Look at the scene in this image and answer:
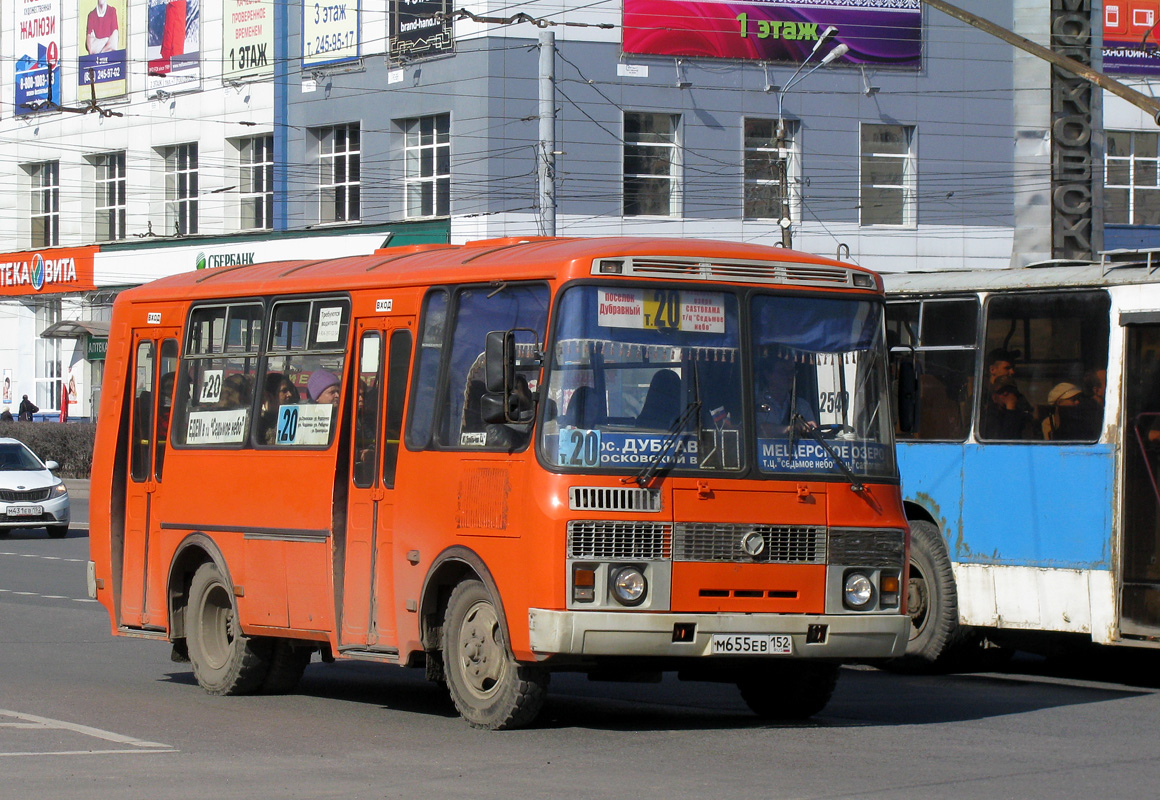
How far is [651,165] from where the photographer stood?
4375 cm

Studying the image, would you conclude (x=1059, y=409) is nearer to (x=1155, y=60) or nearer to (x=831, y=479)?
(x=831, y=479)

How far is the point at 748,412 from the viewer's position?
973cm

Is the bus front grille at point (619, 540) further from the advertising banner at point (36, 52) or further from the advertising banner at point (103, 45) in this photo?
the advertising banner at point (36, 52)

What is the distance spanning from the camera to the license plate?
948 centimetres

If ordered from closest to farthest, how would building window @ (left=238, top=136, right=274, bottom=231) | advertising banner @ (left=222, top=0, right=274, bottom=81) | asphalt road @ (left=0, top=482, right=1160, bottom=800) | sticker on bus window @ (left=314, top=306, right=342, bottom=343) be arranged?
1. asphalt road @ (left=0, top=482, right=1160, bottom=800)
2. sticker on bus window @ (left=314, top=306, right=342, bottom=343)
3. advertising banner @ (left=222, top=0, right=274, bottom=81)
4. building window @ (left=238, top=136, right=274, bottom=231)

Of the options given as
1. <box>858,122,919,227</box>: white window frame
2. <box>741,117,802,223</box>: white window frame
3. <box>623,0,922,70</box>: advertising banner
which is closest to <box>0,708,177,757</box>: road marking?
<box>623,0,922,70</box>: advertising banner

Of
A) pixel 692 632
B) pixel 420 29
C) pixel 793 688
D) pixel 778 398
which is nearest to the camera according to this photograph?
pixel 692 632

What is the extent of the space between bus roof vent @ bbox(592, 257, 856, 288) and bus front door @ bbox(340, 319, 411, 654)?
1.64 meters

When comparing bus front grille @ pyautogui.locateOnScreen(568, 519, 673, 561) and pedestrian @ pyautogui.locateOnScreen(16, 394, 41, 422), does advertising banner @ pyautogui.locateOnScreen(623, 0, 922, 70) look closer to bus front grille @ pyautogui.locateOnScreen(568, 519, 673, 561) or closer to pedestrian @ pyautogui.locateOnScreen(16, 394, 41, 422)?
pedestrian @ pyautogui.locateOnScreen(16, 394, 41, 422)

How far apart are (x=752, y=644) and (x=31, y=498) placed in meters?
21.4

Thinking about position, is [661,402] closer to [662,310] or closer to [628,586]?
[662,310]

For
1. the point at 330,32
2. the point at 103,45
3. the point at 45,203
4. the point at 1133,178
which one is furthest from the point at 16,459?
the point at 1133,178

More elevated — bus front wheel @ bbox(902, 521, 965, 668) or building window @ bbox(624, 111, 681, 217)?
building window @ bbox(624, 111, 681, 217)

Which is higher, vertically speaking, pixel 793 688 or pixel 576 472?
pixel 576 472
